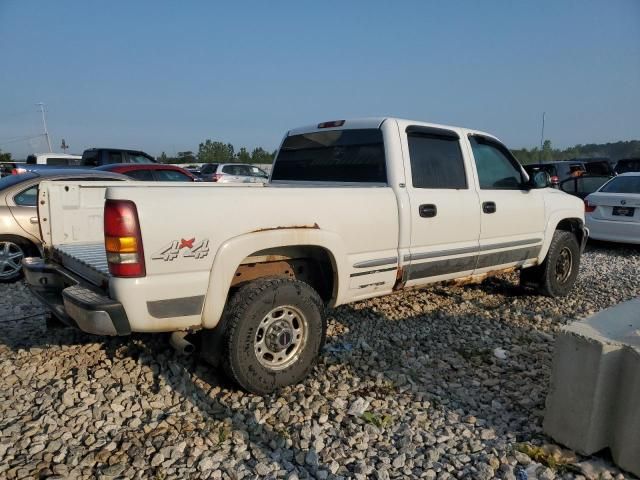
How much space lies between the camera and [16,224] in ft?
19.5

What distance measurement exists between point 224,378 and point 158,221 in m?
1.41

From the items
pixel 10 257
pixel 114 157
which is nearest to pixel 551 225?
pixel 10 257

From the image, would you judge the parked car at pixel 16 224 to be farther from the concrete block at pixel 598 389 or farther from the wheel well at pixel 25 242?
the concrete block at pixel 598 389

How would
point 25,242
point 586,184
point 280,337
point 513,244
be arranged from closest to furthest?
point 280,337, point 513,244, point 25,242, point 586,184

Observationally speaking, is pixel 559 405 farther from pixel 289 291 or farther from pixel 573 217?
pixel 573 217

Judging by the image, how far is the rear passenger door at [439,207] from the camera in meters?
3.82

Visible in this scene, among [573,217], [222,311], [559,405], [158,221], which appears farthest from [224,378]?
[573,217]

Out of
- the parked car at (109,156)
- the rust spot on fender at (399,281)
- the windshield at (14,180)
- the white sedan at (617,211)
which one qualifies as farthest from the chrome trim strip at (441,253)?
the parked car at (109,156)

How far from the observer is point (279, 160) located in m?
4.96

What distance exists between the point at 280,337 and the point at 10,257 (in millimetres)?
4673

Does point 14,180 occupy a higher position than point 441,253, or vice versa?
point 14,180

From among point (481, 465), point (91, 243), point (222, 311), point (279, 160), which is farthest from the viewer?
point (279, 160)

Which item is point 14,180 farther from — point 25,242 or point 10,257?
point 10,257

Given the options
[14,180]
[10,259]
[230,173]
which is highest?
[14,180]
